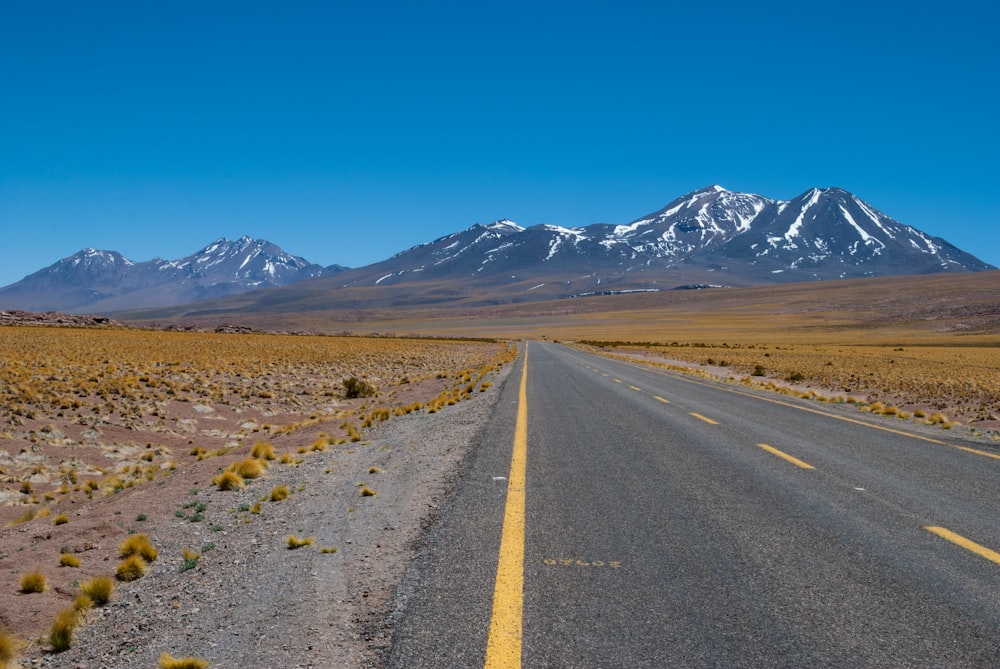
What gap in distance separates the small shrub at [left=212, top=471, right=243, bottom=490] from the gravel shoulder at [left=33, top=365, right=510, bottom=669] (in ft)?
0.46

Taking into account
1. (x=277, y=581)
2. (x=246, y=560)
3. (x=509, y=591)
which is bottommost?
(x=246, y=560)

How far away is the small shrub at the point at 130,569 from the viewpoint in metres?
5.51

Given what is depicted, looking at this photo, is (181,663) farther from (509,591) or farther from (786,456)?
(786,456)

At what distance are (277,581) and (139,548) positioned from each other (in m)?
2.19

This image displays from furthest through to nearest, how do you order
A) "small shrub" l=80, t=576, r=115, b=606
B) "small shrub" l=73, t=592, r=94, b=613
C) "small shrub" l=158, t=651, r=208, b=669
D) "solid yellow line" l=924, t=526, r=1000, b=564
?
1. "solid yellow line" l=924, t=526, r=1000, b=564
2. "small shrub" l=80, t=576, r=115, b=606
3. "small shrub" l=73, t=592, r=94, b=613
4. "small shrub" l=158, t=651, r=208, b=669

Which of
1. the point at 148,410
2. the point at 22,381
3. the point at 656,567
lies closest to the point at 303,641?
the point at 656,567

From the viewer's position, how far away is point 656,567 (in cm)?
484

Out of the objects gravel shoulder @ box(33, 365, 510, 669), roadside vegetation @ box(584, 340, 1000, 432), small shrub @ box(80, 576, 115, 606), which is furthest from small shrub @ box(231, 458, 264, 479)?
roadside vegetation @ box(584, 340, 1000, 432)

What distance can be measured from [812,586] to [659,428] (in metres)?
8.13

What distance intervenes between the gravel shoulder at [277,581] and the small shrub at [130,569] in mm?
100

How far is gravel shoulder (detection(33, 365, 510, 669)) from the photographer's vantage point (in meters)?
3.80

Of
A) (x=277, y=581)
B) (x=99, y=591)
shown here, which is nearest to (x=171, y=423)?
(x=99, y=591)

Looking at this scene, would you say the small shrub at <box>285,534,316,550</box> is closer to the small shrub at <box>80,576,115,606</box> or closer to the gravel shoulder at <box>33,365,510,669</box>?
the gravel shoulder at <box>33,365,510,669</box>

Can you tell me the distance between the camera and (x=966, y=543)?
5461 millimetres
